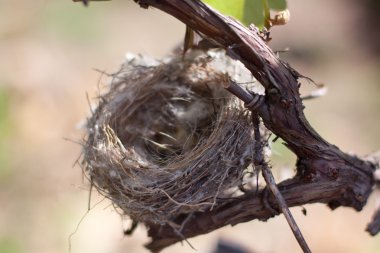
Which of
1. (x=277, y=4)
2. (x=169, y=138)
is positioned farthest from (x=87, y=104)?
(x=277, y=4)

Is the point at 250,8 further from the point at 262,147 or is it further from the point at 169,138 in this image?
the point at 169,138

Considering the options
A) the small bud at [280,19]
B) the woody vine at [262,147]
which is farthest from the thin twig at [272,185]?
the small bud at [280,19]

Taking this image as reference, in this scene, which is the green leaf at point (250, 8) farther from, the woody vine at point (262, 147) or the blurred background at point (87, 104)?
the blurred background at point (87, 104)

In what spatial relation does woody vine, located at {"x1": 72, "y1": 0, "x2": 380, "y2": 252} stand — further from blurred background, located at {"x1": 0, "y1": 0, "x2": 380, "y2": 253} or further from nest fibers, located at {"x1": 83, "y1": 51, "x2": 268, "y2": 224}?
blurred background, located at {"x1": 0, "y1": 0, "x2": 380, "y2": 253}

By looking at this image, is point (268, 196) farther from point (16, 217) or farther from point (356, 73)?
point (356, 73)

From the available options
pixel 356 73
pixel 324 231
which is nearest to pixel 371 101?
pixel 356 73
